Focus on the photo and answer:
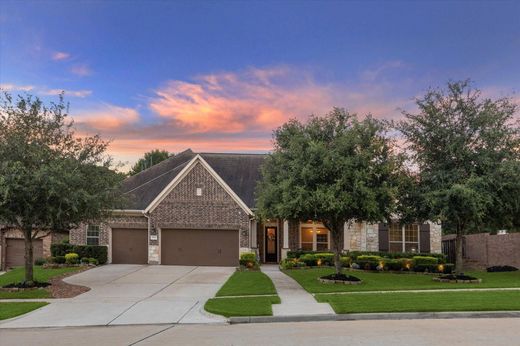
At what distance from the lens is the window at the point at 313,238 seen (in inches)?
1216

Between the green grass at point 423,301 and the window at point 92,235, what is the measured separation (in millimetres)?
17975

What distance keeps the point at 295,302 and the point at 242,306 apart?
1.74m

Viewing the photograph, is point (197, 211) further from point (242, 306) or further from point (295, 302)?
point (242, 306)

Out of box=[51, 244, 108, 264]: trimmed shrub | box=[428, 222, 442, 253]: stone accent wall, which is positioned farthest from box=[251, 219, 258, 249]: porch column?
box=[428, 222, 442, 253]: stone accent wall

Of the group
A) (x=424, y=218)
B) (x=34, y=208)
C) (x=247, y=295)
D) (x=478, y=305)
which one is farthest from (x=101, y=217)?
(x=478, y=305)

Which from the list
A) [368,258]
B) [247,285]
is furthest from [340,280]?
[368,258]

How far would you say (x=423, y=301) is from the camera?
14352 millimetres

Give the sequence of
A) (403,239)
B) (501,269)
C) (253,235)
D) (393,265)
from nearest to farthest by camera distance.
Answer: (501,269) → (393,265) → (253,235) → (403,239)

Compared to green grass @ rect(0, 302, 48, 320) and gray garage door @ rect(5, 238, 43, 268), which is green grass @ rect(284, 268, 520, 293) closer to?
green grass @ rect(0, 302, 48, 320)

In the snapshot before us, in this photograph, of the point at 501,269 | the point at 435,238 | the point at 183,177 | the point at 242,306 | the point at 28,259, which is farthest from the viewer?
the point at 435,238

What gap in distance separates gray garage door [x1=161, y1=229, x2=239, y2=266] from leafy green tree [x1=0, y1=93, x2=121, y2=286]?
8.72 meters

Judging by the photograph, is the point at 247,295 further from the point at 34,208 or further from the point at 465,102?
the point at 465,102

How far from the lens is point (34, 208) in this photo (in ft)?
63.6

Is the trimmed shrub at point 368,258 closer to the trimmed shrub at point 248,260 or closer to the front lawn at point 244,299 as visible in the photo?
the trimmed shrub at point 248,260
